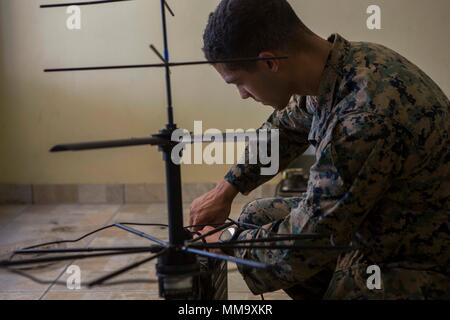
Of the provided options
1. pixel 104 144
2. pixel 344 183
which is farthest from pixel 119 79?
pixel 104 144

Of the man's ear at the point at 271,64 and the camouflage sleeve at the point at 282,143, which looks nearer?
the man's ear at the point at 271,64

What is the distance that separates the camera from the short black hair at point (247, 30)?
1.05 m

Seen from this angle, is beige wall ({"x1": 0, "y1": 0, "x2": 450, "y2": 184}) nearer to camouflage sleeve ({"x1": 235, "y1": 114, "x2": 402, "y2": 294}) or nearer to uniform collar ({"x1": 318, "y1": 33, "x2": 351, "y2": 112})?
uniform collar ({"x1": 318, "y1": 33, "x2": 351, "y2": 112})

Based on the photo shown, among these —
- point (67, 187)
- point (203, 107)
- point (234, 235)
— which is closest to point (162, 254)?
point (234, 235)

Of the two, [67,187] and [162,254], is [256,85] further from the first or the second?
[67,187]

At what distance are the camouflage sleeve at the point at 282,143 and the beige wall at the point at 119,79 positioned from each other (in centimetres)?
135

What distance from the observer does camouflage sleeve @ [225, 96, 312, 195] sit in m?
1.38

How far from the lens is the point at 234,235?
115cm

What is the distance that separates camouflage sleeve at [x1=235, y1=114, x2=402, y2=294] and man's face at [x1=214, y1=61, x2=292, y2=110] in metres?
0.15

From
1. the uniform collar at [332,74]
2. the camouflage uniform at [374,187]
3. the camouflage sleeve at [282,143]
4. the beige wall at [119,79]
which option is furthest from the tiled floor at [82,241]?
the uniform collar at [332,74]

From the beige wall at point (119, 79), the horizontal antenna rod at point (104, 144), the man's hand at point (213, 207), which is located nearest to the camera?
the horizontal antenna rod at point (104, 144)

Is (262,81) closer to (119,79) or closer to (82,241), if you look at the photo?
(82,241)

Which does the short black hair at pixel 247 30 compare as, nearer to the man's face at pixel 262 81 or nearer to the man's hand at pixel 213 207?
the man's face at pixel 262 81
